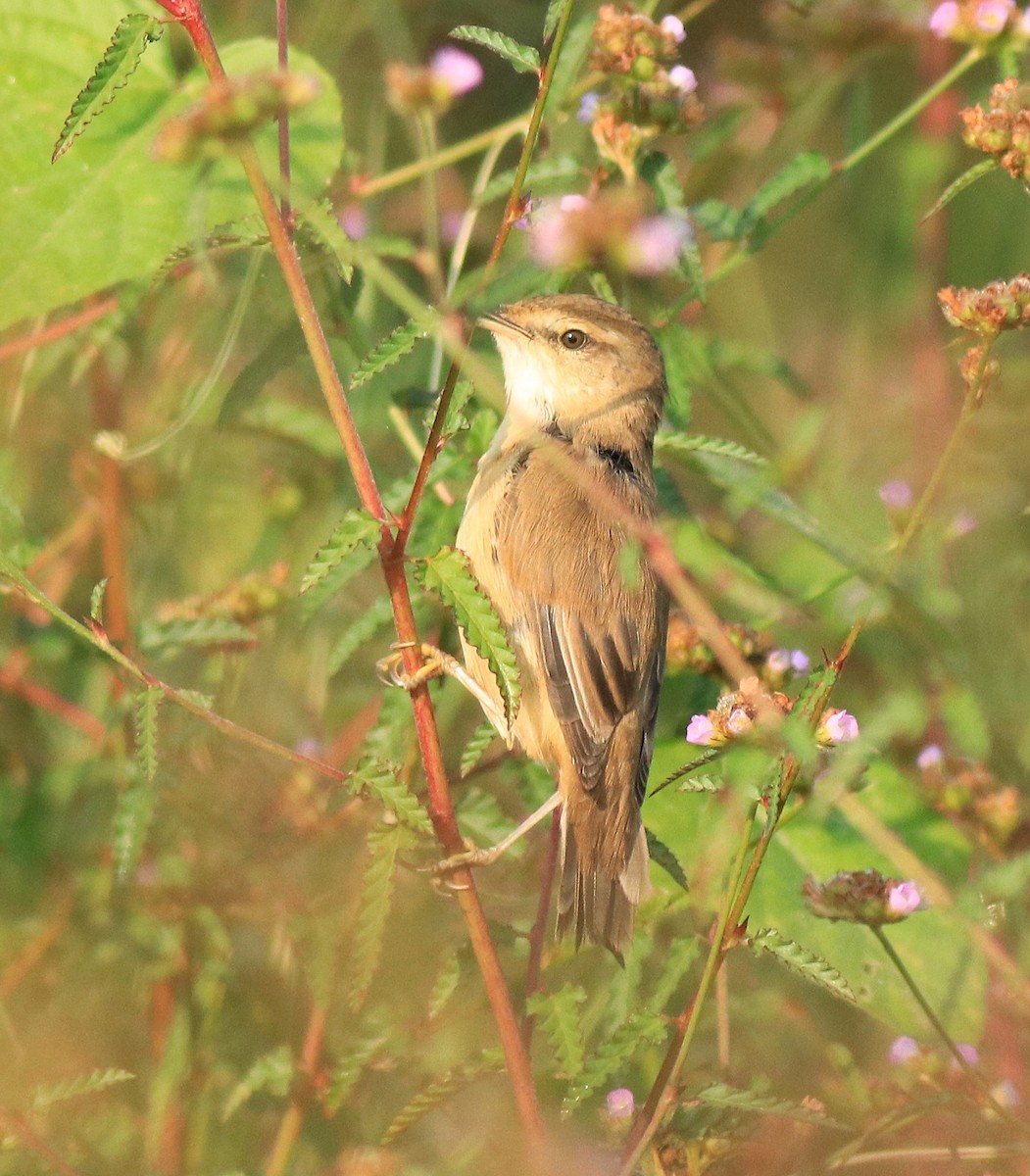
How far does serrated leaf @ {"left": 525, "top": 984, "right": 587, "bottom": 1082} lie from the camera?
279 cm

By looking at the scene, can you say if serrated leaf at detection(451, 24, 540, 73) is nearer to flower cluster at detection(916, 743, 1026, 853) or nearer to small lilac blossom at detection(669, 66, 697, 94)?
small lilac blossom at detection(669, 66, 697, 94)

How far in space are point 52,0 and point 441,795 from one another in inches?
92.4

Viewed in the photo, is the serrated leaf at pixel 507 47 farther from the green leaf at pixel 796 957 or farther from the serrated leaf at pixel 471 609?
the green leaf at pixel 796 957

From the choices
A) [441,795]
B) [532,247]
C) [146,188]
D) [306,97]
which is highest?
[306,97]

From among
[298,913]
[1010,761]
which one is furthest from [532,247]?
[1010,761]

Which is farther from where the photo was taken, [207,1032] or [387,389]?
[387,389]

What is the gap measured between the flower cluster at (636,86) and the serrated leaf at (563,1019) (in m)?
1.84

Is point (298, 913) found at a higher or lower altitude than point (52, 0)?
lower

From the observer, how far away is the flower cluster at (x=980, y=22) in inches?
139

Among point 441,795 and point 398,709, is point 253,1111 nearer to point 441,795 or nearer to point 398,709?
point 398,709

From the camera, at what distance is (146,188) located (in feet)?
11.8

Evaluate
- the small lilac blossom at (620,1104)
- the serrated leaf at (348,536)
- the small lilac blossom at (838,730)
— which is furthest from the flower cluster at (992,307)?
the small lilac blossom at (620,1104)

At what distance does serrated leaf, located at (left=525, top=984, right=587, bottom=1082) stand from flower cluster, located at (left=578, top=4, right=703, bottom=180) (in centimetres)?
184

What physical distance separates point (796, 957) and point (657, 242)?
1.33 metres
